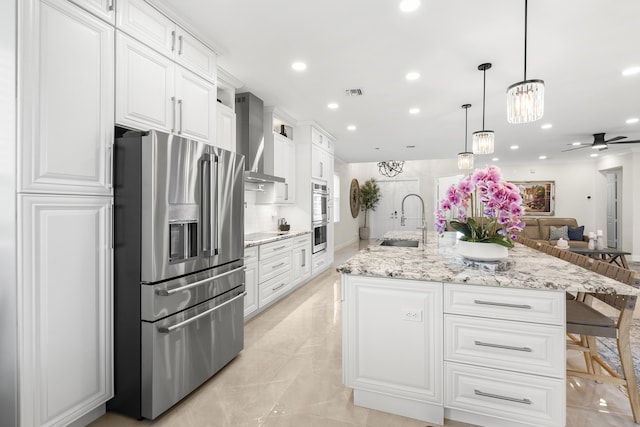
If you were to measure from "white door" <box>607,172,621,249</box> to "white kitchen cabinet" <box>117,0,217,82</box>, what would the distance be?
9860 mm

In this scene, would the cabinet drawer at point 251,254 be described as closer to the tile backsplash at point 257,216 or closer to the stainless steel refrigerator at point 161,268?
the tile backsplash at point 257,216

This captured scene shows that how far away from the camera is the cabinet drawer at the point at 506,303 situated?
1573 millimetres

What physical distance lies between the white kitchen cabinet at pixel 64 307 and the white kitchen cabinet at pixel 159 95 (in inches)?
24.9

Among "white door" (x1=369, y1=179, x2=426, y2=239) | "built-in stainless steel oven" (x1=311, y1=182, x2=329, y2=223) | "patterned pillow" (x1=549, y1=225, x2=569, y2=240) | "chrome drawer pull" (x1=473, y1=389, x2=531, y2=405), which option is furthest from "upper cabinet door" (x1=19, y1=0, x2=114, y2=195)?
"white door" (x1=369, y1=179, x2=426, y2=239)

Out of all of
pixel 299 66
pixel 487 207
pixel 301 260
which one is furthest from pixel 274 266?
pixel 487 207

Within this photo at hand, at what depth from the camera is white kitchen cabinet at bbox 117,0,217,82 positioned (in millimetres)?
1948

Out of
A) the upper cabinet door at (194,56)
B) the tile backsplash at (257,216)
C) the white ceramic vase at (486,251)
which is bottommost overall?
the white ceramic vase at (486,251)

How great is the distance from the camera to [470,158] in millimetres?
4379

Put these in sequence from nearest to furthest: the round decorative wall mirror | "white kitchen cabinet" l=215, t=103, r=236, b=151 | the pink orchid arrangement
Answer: the pink orchid arrangement → "white kitchen cabinet" l=215, t=103, r=236, b=151 → the round decorative wall mirror

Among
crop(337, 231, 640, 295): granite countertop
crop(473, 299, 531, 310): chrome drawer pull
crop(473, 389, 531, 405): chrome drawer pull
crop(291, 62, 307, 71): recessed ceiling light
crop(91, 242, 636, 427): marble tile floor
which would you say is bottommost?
crop(91, 242, 636, 427): marble tile floor

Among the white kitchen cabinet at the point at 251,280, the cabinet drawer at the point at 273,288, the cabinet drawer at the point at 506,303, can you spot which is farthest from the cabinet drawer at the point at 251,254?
the cabinet drawer at the point at 506,303

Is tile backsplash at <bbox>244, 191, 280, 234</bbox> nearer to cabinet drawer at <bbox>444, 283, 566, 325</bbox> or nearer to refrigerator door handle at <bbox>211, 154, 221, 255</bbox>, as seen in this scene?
refrigerator door handle at <bbox>211, 154, 221, 255</bbox>

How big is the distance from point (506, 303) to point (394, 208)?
10.1 m

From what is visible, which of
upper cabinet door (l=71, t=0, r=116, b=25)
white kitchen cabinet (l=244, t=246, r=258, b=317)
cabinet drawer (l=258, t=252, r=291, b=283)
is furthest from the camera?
cabinet drawer (l=258, t=252, r=291, b=283)
